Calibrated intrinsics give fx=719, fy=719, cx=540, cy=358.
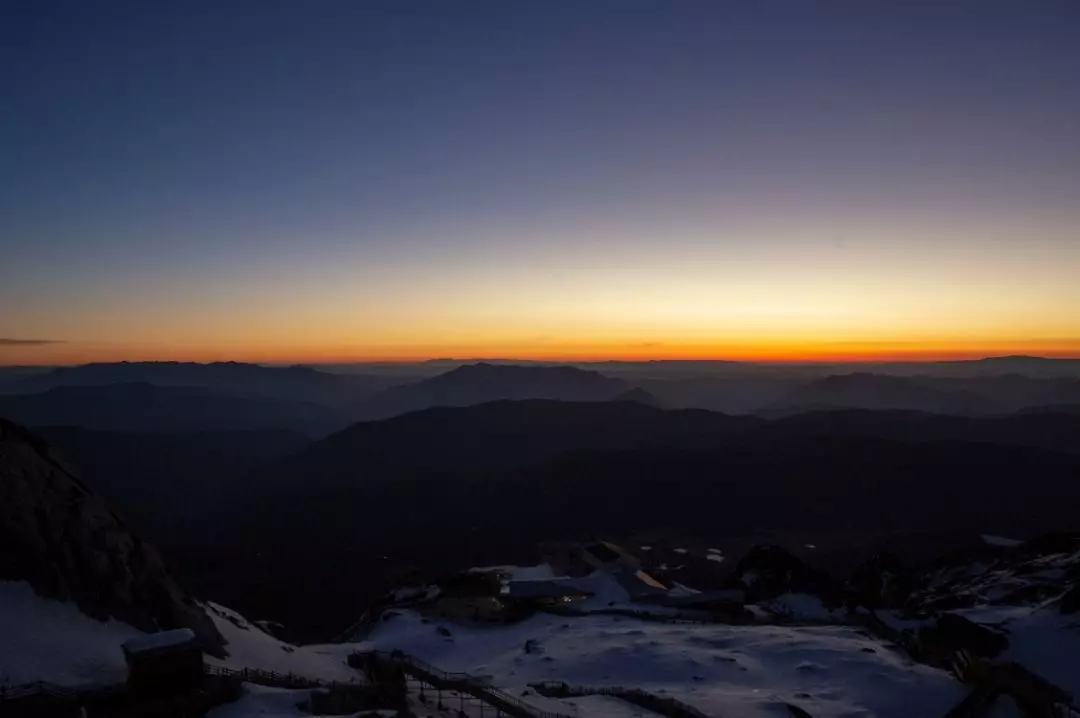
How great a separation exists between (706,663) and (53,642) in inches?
859

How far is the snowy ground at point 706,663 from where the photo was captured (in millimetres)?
23141

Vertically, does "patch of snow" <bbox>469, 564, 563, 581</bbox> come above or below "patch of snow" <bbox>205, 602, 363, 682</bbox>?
below

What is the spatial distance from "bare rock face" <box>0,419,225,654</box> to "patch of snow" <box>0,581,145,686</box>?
43 centimetres

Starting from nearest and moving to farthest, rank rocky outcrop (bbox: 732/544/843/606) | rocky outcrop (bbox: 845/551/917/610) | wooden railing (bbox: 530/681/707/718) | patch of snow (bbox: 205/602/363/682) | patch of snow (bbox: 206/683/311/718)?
1. patch of snow (bbox: 206/683/311/718)
2. wooden railing (bbox: 530/681/707/718)
3. patch of snow (bbox: 205/602/363/682)
4. rocky outcrop (bbox: 845/551/917/610)
5. rocky outcrop (bbox: 732/544/843/606)

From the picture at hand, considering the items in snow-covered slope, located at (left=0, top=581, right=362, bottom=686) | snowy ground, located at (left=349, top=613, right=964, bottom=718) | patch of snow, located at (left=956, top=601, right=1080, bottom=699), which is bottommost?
snowy ground, located at (left=349, top=613, right=964, bottom=718)

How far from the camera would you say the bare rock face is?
71.9ft

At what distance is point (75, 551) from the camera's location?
23.7m

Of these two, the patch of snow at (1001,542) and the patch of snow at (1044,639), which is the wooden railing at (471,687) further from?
the patch of snow at (1001,542)

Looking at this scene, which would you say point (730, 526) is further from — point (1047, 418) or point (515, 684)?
point (1047, 418)

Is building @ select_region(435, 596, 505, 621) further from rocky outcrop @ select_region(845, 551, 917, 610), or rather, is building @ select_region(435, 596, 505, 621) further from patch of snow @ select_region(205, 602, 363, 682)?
rocky outcrop @ select_region(845, 551, 917, 610)

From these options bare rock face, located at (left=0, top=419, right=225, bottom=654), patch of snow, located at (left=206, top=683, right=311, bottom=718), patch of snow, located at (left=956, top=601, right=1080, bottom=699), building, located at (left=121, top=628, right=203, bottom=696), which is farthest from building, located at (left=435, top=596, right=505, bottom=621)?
patch of snow, located at (left=956, top=601, right=1080, bottom=699)

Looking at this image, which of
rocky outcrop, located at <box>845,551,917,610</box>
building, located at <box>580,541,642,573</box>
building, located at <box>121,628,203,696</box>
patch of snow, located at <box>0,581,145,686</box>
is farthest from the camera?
building, located at <box>580,541,642,573</box>

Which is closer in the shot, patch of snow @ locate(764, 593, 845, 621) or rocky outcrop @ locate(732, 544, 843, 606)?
patch of snow @ locate(764, 593, 845, 621)

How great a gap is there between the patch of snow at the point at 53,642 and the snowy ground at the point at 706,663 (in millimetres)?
12114
